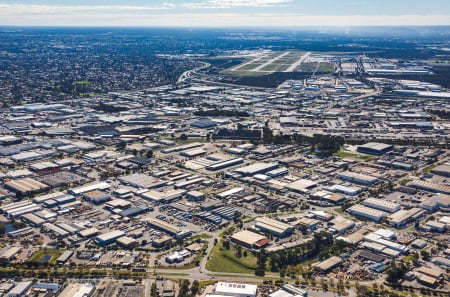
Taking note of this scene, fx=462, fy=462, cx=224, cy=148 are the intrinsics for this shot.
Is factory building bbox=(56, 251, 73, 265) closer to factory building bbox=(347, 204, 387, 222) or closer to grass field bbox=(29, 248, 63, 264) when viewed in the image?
grass field bbox=(29, 248, 63, 264)

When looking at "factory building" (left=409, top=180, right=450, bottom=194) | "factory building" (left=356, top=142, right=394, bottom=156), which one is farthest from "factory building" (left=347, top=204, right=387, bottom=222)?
"factory building" (left=356, top=142, right=394, bottom=156)

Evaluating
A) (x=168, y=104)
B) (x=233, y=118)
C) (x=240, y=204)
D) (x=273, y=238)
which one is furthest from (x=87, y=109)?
(x=273, y=238)

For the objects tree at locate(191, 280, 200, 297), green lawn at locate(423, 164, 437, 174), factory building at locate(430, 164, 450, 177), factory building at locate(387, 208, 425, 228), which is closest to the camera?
tree at locate(191, 280, 200, 297)

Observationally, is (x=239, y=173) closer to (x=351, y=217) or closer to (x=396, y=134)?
(x=351, y=217)

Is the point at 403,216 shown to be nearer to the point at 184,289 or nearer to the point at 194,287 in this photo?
the point at 194,287

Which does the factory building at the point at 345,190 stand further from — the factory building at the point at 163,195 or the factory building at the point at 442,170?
the factory building at the point at 163,195

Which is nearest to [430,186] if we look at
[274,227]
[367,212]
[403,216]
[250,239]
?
[403,216]
